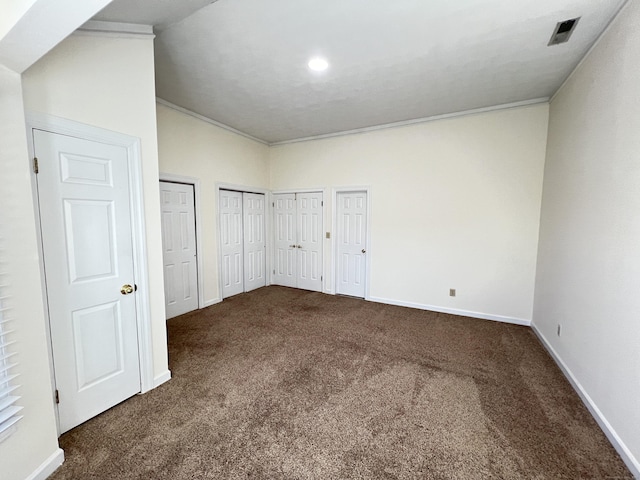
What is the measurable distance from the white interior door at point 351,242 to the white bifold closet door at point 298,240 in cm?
40

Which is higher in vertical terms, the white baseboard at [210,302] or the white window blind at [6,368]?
the white window blind at [6,368]

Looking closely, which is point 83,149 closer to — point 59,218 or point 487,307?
point 59,218

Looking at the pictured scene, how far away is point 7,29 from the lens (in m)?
1.14

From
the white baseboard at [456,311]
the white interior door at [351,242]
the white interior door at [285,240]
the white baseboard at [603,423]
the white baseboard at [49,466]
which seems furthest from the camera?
the white interior door at [285,240]

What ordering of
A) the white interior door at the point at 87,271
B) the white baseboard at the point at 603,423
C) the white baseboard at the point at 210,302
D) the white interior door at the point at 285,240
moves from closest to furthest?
the white baseboard at the point at 603,423, the white interior door at the point at 87,271, the white baseboard at the point at 210,302, the white interior door at the point at 285,240

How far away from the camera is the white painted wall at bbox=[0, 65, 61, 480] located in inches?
51.4

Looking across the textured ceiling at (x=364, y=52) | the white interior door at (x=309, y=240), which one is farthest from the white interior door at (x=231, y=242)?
the textured ceiling at (x=364, y=52)

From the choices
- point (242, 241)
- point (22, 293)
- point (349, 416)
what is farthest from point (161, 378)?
point (242, 241)

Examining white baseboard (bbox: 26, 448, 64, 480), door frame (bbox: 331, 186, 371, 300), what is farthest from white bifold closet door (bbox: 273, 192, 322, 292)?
white baseboard (bbox: 26, 448, 64, 480)

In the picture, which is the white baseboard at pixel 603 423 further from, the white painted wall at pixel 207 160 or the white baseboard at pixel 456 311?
the white painted wall at pixel 207 160

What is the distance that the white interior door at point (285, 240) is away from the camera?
17.4 ft

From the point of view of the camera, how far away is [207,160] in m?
4.06

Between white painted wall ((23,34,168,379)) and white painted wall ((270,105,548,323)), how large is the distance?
3.15 metres

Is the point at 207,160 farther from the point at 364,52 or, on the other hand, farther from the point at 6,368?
the point at 6,368
